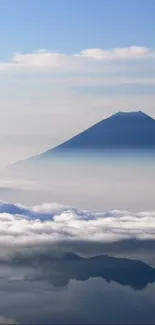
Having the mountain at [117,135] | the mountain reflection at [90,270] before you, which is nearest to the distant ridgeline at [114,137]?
the mountain at [117,135]

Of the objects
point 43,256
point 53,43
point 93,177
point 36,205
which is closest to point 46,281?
point 43,256

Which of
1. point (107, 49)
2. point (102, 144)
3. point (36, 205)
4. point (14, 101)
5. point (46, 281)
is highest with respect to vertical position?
point (107, 49)

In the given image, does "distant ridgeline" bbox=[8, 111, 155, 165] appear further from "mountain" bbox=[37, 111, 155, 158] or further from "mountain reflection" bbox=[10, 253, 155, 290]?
"mountain reflection" bbox=[10, 253, 155, 290]

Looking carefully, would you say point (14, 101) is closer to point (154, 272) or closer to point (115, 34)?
point (115, 34)

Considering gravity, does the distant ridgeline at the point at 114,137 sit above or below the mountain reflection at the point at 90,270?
above

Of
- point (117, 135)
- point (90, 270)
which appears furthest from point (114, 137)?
point (90, 270)

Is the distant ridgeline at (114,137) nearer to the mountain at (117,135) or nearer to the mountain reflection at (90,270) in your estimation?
the mountain at (117,135)
